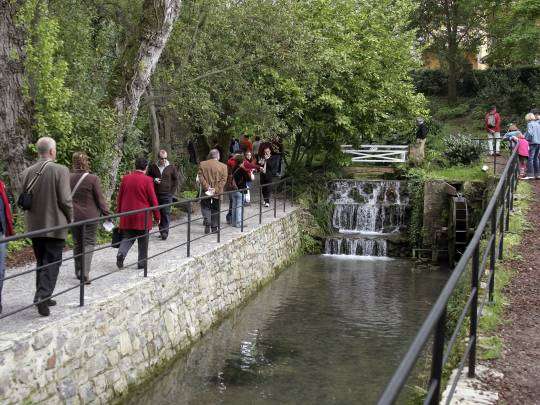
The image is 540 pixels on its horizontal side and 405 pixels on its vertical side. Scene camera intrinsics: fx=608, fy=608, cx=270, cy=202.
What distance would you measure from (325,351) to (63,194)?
5.22 m

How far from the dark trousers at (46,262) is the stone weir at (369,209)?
13497mm

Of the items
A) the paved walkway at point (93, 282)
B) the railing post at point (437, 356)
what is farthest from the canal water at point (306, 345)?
the railing post at point (437, 356)

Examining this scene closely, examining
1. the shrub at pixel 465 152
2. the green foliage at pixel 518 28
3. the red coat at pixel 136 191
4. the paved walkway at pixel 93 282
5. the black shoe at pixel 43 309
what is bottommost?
the paved walkway at pixel 93 282

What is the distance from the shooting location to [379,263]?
59.0 ft

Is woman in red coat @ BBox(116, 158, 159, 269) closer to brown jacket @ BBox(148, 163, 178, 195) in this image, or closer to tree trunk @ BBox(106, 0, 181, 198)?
brown jacket @ BBox(148, 163, 178, 195)

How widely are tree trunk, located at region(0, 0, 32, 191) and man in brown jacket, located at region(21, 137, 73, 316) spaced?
4.85 metres

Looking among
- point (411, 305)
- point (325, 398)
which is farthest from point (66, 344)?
point (411, 305)

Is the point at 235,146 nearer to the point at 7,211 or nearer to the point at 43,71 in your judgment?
the point at 43,71

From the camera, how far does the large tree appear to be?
113 feet

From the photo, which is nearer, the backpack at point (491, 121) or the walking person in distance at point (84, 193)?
the walking person in distance at point (84, 193)

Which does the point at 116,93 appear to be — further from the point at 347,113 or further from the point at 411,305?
the point at 347,113

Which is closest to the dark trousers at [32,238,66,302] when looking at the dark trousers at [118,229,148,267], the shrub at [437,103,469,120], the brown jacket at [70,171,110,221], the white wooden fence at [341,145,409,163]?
the brown jacket at [70,171,110,221]

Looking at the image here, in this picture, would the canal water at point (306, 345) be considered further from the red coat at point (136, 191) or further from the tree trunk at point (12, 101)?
the tree trunk at point (12, 101)

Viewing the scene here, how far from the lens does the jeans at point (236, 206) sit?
14148 millimetres
